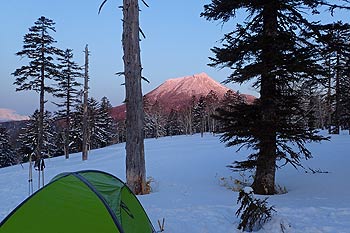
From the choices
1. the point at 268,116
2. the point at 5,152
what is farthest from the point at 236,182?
the point at 5,152

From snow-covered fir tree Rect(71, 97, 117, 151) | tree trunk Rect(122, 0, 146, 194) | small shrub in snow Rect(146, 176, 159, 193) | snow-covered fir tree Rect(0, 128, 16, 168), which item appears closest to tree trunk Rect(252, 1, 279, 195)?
small shrub in snow Rect(146, 176, 159, 193)

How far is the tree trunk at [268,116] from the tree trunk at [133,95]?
136 inches

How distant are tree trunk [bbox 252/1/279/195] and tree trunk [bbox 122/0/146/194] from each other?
11.4 feet

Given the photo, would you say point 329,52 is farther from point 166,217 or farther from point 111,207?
point 111,207

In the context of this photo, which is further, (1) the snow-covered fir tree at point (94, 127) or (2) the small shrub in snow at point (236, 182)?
(1) the snow-covered fir tree at point (94, 127)

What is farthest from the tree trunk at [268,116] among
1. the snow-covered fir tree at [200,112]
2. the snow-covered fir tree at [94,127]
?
the snow-covered fir tree at [200,112]

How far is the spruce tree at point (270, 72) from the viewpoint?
8484 millimetres

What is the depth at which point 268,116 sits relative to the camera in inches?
349

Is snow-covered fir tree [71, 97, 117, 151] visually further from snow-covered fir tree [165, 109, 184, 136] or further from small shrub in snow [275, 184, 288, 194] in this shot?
small shrub in snow [275, 184, 288, 194]

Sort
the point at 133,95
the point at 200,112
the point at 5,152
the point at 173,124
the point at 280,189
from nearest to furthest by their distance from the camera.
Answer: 1. the point at 133,95
2. the point at 280,189
3. the point at 5,152
4. the point at 200,112
5. the point at 173,124

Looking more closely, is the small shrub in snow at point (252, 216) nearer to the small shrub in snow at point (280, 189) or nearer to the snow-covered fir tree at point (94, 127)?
the small shrub in snow at point (280, 189)

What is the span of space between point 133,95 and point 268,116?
3.88 metres

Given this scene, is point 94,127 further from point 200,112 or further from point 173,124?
point 173,124

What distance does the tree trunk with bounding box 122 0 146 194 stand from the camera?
9.28 metres
